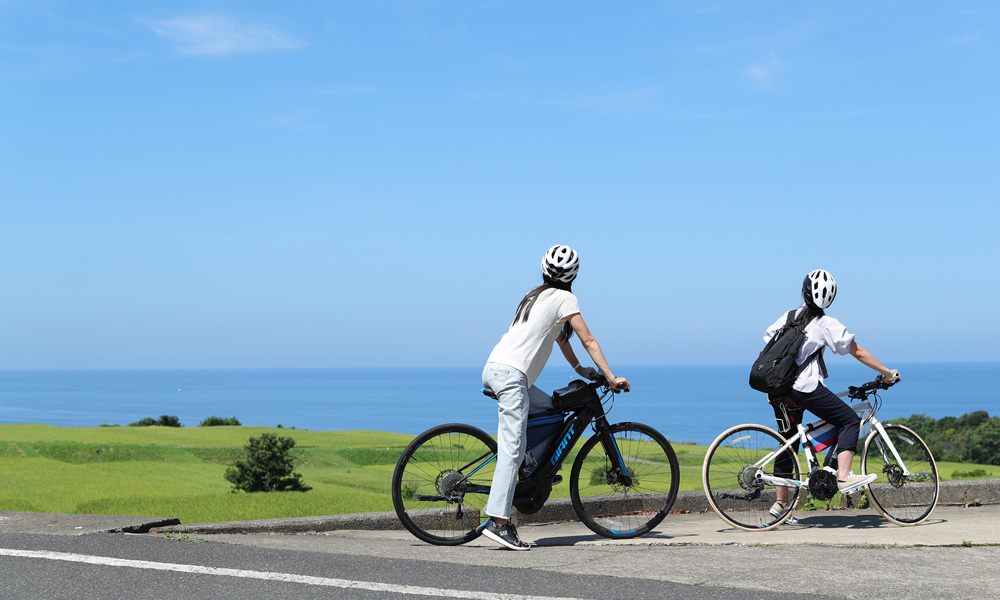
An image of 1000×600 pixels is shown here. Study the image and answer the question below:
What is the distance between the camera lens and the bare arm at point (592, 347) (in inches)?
234

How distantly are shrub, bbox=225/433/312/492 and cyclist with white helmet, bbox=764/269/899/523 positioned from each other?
2744 centimetres

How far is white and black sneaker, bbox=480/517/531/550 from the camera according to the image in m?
5.71

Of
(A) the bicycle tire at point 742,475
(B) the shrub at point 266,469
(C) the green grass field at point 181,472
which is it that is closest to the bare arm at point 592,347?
(C) the green grass field at point 181,472

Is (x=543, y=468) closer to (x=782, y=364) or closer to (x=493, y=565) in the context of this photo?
(x=493, y=565)

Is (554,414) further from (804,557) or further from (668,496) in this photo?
(804,557)

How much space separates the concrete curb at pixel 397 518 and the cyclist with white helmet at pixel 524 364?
1.54 m

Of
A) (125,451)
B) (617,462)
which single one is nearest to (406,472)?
(617,462)

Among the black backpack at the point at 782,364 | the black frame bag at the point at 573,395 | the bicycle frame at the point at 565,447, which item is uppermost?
the black backpack at the point at 782,364

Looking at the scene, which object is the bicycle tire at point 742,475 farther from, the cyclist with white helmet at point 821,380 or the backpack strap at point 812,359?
the backpack strap at point 812,359

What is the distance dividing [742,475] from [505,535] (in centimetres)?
215

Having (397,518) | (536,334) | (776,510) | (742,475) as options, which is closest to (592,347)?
(536,334)

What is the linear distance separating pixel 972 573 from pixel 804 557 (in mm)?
900

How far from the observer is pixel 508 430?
19.4ft

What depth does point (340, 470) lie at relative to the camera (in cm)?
3972
